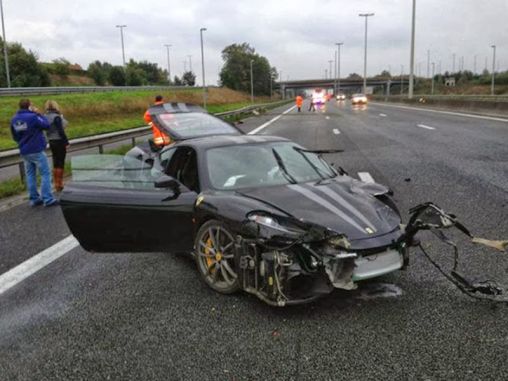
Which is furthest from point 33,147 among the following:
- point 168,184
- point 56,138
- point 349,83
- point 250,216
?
point 349,83

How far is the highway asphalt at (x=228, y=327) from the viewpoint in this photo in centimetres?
324

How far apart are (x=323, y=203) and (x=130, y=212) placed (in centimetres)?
185

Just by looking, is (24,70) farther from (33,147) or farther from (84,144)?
(33,147)

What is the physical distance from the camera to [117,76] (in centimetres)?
8550

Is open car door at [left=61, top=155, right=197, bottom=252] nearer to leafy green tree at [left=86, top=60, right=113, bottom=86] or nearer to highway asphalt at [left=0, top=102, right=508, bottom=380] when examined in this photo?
highway asphalt at [left=0, top=102, right=508, bottom=380]

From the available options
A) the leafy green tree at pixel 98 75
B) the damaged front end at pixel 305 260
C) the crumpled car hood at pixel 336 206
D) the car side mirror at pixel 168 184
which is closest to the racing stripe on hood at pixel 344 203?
the crumpled car hood at pixel 336 206

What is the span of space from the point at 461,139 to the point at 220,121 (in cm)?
915

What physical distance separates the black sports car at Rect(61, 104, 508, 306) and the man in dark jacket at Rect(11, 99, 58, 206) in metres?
3.14

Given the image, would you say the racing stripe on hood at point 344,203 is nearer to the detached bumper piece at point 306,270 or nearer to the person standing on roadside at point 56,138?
the detached bumper piece at point 306,270

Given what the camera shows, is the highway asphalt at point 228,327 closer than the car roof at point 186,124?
Yes

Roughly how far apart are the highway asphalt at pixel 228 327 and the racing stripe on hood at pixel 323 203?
630 mm

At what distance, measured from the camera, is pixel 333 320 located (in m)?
3.84

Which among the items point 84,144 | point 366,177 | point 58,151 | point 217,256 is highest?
point 58,151

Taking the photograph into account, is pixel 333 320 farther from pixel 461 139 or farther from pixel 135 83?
pixel 135 83
